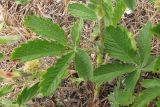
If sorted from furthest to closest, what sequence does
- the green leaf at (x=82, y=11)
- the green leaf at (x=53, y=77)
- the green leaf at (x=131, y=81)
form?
the green leaf at (x=82, y=11) < the green leaf at (x=131, y=81) < the green leaf at (x=53, y=77)

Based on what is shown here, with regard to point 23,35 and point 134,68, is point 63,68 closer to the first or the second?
point 134,68

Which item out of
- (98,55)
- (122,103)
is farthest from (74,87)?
(122,103)

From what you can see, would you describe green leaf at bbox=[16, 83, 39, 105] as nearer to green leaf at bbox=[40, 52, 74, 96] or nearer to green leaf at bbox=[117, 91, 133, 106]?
green leaf at bbox=[40, 52, 74, 96]

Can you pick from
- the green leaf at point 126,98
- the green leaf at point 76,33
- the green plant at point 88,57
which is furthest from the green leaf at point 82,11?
the green leaf at point 126,98

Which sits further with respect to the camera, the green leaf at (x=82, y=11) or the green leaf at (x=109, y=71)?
the green leaf at (x=82, y=11)

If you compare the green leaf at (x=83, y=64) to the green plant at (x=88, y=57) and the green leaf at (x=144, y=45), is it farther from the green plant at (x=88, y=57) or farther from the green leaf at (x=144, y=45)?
the green leaf at (x=144, y=45)

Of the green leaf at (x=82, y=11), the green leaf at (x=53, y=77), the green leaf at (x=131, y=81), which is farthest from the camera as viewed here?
the green leaf at (x=82, y=11)

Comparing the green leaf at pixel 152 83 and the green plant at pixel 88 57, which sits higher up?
the green plant at pixel 88 57
